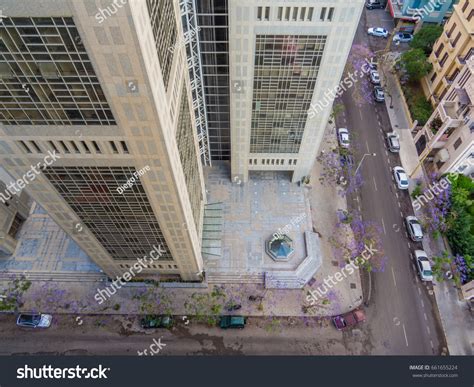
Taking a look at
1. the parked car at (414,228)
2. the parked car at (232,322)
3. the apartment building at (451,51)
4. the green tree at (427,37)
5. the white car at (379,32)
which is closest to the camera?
the parked car at (232,322)

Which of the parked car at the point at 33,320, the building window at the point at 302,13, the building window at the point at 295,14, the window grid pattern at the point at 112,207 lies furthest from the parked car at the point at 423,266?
the parked car at the point at 33,320

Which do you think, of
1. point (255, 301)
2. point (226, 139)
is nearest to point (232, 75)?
point (226, 139)

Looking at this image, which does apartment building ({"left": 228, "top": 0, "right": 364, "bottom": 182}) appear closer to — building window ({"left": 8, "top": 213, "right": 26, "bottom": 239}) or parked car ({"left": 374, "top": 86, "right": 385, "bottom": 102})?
parked car ({"left": 374, "top": 86, "right": 385, "bottom": 102})

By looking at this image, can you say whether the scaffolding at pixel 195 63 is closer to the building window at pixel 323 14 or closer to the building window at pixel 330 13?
the building window at pixel 323 14

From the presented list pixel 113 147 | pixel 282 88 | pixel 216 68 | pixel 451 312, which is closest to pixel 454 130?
pixel 451 312

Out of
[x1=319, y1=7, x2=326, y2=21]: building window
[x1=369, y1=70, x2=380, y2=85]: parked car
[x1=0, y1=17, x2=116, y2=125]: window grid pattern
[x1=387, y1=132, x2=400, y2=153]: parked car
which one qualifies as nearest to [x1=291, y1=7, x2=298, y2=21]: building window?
[x1=319, y1=7, x2=326, y2=21]: building window

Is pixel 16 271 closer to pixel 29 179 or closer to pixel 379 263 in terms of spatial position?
pixel 29 179
